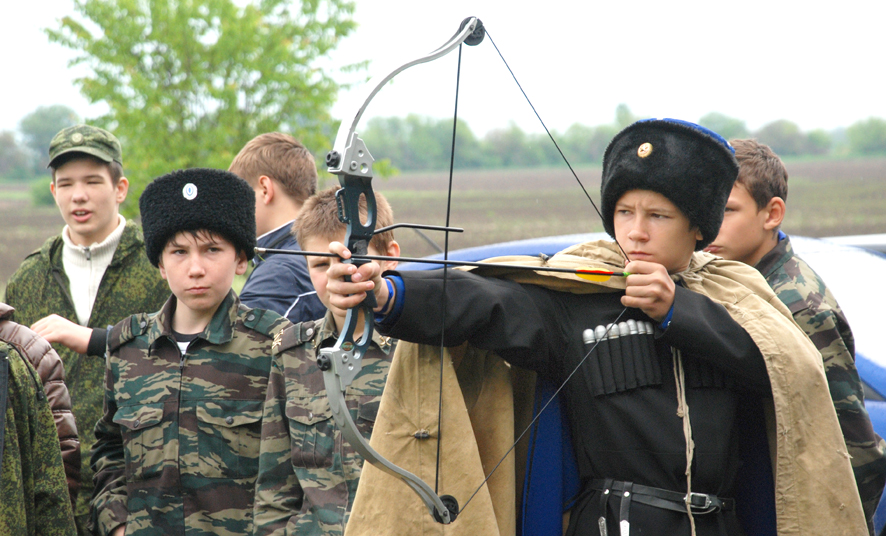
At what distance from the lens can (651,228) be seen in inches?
82.9

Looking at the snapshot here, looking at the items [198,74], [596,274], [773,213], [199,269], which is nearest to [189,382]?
[199,269]

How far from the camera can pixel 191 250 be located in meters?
2.70

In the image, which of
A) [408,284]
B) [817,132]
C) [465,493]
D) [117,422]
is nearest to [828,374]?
[465,493]

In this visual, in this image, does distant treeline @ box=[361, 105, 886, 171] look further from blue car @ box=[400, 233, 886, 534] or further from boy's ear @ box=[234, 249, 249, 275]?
boy's ear @ box=[234, 249, 249, 275]

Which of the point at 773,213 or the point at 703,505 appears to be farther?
the point at 773,213

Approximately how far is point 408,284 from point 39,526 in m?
1.42

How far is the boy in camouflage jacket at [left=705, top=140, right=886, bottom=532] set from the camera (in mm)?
2348

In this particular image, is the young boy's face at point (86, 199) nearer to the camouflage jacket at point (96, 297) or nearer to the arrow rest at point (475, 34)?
the camouflage jacket at point (96, 297)

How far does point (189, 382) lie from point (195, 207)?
0.58 m

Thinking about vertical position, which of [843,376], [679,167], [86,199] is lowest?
[843,376]

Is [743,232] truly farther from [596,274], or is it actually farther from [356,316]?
[356,316]

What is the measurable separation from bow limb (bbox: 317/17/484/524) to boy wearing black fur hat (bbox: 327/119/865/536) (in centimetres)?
13

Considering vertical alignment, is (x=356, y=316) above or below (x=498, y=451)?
above

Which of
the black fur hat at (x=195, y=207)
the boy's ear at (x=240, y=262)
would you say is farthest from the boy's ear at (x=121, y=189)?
the boy's ear at (x=240, y=262)
